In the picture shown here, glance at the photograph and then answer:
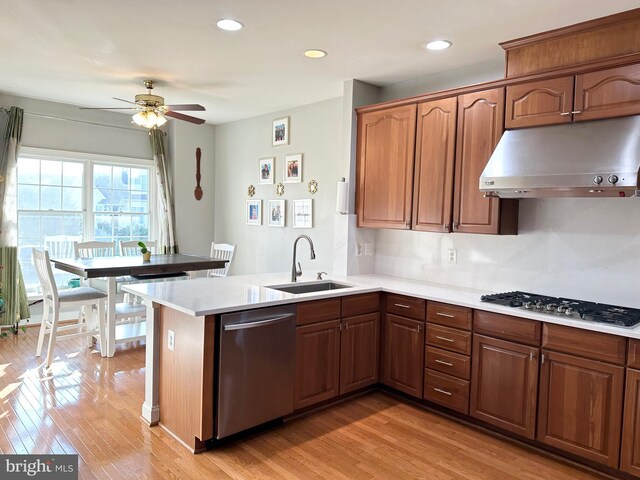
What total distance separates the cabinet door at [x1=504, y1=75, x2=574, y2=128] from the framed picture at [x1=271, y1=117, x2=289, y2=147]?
283 cm

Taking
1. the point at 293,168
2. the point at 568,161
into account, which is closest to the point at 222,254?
the point at 293,168

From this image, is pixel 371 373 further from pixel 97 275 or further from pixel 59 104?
pixel 59 104

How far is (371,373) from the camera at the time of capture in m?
3.50

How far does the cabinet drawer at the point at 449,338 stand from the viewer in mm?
3002

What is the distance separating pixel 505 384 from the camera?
111 inches

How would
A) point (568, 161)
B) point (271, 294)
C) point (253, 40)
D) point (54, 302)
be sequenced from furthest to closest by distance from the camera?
1. point (54, 302)
2. point (253, 40)
3. point (271, 294)
4. point (568, 161)

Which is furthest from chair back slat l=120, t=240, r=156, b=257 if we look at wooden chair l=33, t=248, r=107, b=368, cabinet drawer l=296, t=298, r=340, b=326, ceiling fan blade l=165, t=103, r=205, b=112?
Result: cabinet drawer l=296, t=298, r=340, b=326

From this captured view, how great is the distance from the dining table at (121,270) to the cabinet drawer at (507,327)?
2839 mm

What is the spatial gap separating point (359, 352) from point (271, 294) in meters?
0.89

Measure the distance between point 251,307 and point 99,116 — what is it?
4.23m

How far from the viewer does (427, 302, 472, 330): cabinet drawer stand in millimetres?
2996

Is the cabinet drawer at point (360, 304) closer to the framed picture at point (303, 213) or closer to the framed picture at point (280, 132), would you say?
the framed picture at point (303, 213)

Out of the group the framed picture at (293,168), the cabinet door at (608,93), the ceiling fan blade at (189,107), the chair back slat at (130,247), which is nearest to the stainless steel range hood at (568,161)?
the cabinet door at (608,93)

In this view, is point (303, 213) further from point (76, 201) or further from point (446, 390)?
point (76, 201)
